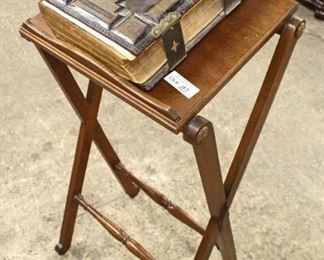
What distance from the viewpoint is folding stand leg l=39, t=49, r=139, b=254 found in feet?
3.15

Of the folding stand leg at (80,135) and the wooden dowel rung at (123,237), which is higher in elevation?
→ the folding stand leg at (80,135)

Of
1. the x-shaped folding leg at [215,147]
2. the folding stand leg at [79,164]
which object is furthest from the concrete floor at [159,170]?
the x-shaped folding leg at [215,147]

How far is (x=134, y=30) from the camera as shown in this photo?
0.69 meters

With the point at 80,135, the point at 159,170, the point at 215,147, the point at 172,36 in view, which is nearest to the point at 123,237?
the point at 80,135

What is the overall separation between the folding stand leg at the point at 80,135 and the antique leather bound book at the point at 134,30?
0.55ft

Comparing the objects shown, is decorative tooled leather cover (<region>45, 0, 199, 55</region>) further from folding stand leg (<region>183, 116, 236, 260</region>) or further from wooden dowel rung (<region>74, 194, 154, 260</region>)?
wooden dowel rung (<region>74, 194, 154, 260</region>)

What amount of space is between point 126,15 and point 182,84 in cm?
12

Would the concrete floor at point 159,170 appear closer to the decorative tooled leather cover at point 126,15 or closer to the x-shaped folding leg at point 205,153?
the x-shaped folding leg at point 205,153

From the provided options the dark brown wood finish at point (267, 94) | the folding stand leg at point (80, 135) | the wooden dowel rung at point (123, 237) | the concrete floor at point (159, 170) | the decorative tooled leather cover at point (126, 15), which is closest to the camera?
the decorative tooled leather cover at point (126, 15)

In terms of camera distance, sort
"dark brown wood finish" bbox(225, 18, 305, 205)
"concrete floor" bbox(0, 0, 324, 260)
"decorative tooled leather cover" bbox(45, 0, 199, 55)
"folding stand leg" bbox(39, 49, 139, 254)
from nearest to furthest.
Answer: "decorative tooled leather cover" bbox(45, 0, 199, 55), "dark brown wood finish" bbox(225, 18, 305, 205), "folding stand leg" bbox(39, 49, 139, 254), "concrete floor" bbox(0, 0, 324, 260)

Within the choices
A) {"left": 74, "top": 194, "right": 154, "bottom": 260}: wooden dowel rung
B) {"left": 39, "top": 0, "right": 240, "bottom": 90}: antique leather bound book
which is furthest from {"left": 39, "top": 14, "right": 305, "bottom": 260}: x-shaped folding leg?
{"left": 39, "top": 0, "right": 240, "bottom": 90}: antique leather bound book

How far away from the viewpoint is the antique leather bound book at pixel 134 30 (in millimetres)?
686

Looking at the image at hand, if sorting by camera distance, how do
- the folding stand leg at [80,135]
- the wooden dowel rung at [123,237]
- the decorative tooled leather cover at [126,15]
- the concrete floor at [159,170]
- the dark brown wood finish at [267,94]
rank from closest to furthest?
the decorative tooled leather cover at [126,15] < the dark brown wood finish at [267,94] < the folding stand leg at [80,135] < the wooden dowel rung at [123,237] < the concrete floor at [159,170]

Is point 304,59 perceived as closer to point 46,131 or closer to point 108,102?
point 108,102
